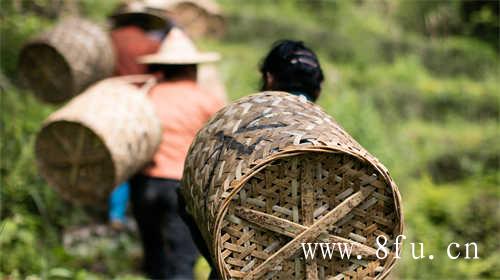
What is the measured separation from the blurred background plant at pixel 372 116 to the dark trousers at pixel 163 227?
45cm

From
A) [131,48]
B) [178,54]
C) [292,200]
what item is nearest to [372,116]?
[131,48]

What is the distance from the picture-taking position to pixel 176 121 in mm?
4066

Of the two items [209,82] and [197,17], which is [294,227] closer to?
[209,82]

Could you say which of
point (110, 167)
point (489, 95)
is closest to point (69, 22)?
point (110, 167)

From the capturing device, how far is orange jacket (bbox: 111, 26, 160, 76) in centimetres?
512

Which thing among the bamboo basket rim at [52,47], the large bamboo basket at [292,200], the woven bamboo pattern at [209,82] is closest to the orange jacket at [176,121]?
the bamboo basket rim at [52,47]

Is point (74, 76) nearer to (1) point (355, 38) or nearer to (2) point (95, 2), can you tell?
(2) point (95, 2)

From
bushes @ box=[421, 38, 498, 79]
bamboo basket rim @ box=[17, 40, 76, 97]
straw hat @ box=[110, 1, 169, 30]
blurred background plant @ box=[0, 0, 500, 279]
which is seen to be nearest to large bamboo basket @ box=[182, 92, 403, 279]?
blurred background plant @ box=[0, 0, 500, 279]

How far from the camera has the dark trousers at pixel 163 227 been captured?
13.4 feet

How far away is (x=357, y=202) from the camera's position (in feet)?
6.73

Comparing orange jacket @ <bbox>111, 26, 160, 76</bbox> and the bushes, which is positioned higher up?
orange jacket @ <bbox>111, 26, 160, 76</bbox>

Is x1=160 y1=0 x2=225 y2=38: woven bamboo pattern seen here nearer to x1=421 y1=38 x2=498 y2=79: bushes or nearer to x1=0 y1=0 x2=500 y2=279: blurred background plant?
x1=0 y1=0 x2=500 y2=279: blurred background plant

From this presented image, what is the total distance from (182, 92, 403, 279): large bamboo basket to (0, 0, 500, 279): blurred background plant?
2352 millimetres

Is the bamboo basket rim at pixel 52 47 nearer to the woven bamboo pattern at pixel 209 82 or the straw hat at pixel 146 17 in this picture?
the straw hat at pixel 146 17
